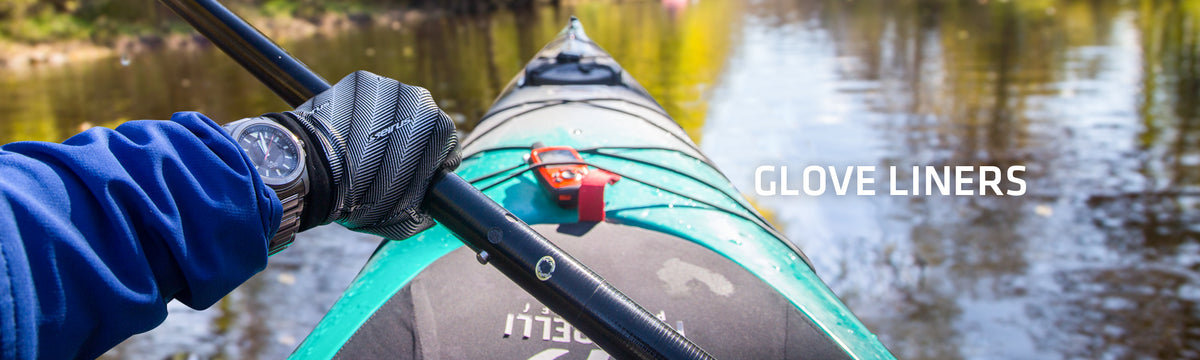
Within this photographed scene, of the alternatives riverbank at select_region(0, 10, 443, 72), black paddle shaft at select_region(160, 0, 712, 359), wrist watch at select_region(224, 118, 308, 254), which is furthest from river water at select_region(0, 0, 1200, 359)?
wrist watch at select_region(224, 118, 308, 254)

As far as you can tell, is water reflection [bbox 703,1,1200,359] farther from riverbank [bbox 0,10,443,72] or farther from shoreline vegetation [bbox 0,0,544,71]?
riverbank [bbox 0,10,443,72]

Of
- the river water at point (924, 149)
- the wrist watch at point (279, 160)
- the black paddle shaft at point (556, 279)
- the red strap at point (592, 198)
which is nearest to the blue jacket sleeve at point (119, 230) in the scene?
the wrist watch at point (279, 160)

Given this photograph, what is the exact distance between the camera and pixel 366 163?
1084mm

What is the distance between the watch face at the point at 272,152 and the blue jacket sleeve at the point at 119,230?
4 centimetres

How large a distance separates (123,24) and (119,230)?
793 inches

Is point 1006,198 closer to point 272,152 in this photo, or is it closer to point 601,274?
point 601,274

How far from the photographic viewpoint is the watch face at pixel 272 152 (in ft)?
3.27

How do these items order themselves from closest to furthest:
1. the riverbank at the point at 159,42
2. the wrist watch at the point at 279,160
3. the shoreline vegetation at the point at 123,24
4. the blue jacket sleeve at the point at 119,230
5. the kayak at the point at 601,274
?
the blue jacket sleeve at the point at 119,230 → the wrist watch at the point at 279,160 → the kayak at the point at 601,274 → the riverbank at the point at 159,42 → the shoreline vegetation at the point at 123,24

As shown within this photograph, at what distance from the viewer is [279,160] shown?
102cm

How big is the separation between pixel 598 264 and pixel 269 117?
78 cm

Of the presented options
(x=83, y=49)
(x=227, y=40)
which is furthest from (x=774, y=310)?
(x=83, y=49)

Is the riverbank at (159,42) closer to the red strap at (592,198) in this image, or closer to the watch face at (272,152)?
the red strap at (592,198)

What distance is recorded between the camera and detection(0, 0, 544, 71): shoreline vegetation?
14.2 meters

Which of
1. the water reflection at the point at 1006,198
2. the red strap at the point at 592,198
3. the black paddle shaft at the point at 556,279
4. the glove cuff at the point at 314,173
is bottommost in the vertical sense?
the water reflection at the point at 1006,198
